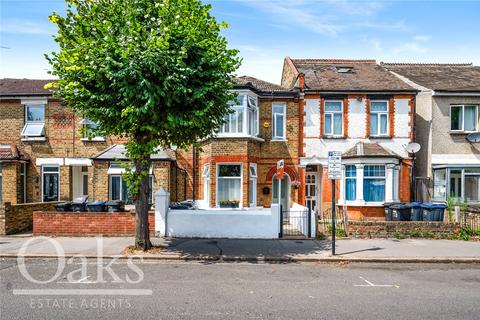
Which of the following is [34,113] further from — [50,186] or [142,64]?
[142,64]

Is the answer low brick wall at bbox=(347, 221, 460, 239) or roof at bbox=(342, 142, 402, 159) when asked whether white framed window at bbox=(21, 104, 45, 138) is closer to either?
roof at bbox=(342, 142, 402, 159)

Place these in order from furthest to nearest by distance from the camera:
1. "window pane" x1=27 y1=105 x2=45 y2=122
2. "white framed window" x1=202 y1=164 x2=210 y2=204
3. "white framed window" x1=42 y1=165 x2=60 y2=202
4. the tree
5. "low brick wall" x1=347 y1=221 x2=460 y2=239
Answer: "window pane" x1=27 y1=105 x2=45 y2=122 → "white framed window" x1=42 y1=165 x2=60 y2=202 → "white framed window" x1=202 y1=164 x2=210 y2=204 → "low brick wall" x1=347 y1=221 x2=460 y2=239 → the tree

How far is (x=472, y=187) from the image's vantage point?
17.9 meters

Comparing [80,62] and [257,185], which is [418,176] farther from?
[80,62]

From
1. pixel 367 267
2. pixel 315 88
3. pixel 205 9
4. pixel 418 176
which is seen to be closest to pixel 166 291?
pixel 367 267

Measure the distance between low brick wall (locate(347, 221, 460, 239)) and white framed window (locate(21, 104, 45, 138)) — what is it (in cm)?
1590

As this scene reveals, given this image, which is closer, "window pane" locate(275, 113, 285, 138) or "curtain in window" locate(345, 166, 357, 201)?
"curtain in window" locate(345, 166, 357, 201)

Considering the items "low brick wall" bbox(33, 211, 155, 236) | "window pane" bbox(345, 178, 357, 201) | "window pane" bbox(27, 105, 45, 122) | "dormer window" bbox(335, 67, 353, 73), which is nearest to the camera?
"low brick wall" bbox(33, 211, 155, 236)

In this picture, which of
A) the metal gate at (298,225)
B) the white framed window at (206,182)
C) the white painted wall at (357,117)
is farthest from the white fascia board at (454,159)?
the white framed window at (206,182)

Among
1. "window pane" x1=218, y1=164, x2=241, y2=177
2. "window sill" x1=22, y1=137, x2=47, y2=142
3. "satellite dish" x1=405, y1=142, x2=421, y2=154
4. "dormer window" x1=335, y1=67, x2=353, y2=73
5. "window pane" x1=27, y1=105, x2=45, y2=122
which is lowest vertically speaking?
"window pane" x1=218, y1=164, x2=241, y2=177

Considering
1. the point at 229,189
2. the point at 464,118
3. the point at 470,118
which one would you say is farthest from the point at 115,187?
the point at 470,118

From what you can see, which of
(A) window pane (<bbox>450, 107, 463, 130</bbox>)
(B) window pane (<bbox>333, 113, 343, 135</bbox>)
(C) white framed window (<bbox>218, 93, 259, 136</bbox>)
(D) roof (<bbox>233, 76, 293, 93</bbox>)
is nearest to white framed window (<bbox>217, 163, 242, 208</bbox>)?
(C) white framed window (<bbox>218, 93, 259, 136</bbox>)

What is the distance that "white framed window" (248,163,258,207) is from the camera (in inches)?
666

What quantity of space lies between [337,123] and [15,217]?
48.9 feet
